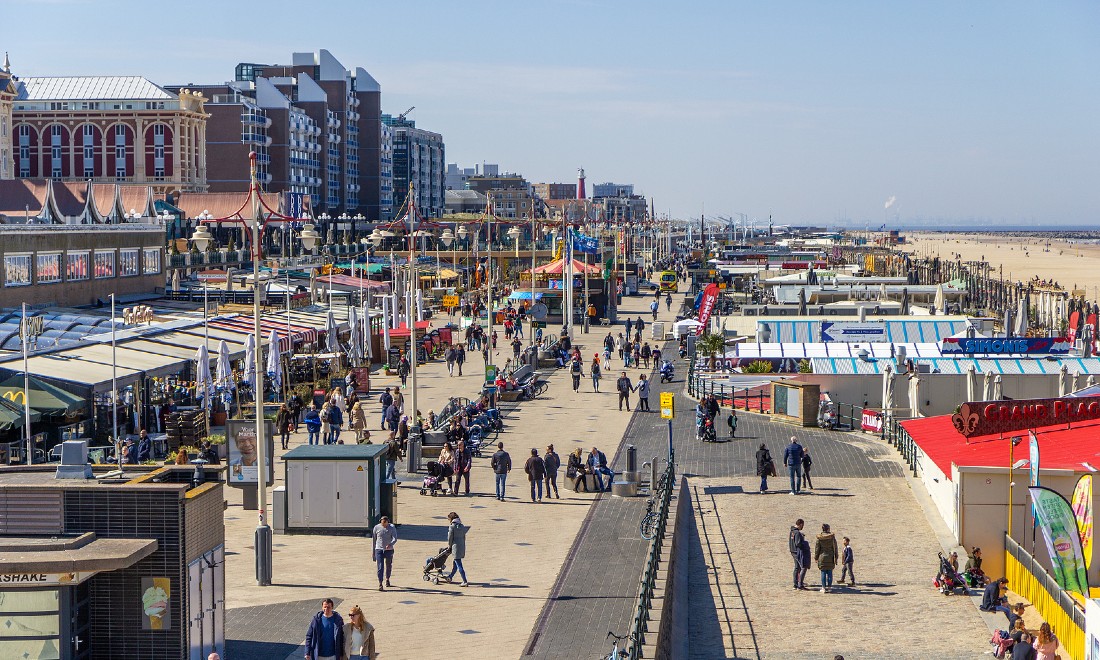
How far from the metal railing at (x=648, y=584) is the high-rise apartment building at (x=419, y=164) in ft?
471

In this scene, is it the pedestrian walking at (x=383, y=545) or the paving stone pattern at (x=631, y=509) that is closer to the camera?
the paving stone pattern at (x=631, y=509)

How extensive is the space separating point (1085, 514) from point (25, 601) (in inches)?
482

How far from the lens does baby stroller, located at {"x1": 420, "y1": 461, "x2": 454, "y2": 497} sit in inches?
964

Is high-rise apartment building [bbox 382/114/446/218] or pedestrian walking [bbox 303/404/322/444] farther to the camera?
high-rise apartment building [bbox 382/114/446/218]

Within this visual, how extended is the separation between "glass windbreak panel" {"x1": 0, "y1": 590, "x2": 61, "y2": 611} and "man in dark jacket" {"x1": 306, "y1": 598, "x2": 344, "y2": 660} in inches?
96.4

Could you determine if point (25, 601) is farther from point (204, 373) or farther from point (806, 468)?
point (204, 373)

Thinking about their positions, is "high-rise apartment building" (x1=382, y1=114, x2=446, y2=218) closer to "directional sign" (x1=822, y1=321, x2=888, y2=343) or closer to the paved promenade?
"directional sign" (x1=822, y1=321, x2=888, y2=343)

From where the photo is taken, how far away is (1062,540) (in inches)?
661

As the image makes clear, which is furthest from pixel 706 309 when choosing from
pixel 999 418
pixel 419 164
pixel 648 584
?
pixel 419 164

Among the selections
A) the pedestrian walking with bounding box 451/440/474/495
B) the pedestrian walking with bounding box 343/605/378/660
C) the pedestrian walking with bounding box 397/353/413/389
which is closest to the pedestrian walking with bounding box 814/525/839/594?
the pedestrian walking with bounding box 451/440/474/495

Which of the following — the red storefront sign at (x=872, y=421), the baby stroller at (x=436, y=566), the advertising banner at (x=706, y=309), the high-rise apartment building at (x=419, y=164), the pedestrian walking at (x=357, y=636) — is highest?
the high-rise apartment building at (x=419, y=164)

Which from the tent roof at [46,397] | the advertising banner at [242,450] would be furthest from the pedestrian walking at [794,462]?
the tent roof at [46,397]

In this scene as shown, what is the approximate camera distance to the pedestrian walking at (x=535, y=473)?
2399 cm

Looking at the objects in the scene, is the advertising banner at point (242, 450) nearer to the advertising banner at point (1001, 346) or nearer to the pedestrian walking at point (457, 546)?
the pedestrian walking at point (457, 546)
